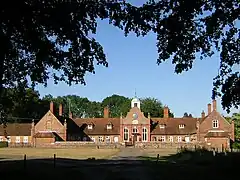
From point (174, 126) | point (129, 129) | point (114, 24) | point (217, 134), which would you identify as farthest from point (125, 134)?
point (114, 24)

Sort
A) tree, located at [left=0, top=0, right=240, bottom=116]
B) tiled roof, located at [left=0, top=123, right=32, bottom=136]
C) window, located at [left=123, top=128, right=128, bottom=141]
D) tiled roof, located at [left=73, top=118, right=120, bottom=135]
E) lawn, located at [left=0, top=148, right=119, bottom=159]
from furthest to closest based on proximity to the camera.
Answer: tiled roof, located at [left=73, top=118, right=120, bottom=135]
tiled roof, located at [left=0, top=123, right=32, bottom=136]
window, located at [left=123, top=128, right=128, bottom=141]
lawn, located at [left=0, top=148, right=119, bottom=159]
tree, located at [left=0, top=0, right=240, bottom=116]

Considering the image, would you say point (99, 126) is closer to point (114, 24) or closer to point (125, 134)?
point (125, 134)

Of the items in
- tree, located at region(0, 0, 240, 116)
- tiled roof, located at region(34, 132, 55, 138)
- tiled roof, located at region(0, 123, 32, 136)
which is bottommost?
tiled roof, located at region(34, 132, 55, 138)

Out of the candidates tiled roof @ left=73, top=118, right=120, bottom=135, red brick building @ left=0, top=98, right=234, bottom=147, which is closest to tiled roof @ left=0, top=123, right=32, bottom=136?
red brick building @ left=0, top=98, right=234, bottom=147

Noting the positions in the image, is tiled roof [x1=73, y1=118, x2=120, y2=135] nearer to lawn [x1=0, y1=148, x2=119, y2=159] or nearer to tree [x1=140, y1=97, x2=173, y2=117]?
tree [x1=140, y1=97, x2=173, y2=117]

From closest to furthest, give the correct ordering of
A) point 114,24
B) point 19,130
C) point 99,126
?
1. point 114,24
2. point 19,130
3. point 99,126

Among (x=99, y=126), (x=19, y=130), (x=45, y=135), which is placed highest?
(x=99, y=126)

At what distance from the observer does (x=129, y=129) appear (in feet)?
Result: 317

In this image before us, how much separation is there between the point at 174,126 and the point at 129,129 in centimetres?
1021

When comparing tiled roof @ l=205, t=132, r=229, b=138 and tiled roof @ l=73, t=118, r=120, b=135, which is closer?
tiled roof @ l=205, t=132, r=229, b=138

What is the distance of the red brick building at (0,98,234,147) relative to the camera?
8912cm

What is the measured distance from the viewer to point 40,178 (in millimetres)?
21641

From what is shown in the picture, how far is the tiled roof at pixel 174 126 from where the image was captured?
95.6 metres

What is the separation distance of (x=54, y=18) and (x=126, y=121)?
83.5m
